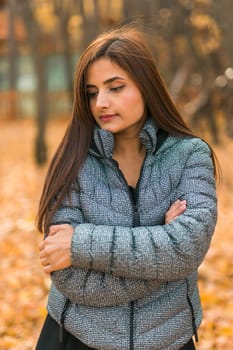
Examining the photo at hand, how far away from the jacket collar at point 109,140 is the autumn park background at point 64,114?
1.33 meters

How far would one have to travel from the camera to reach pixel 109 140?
2.03m

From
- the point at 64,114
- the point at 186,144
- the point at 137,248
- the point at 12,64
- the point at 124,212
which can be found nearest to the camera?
the point at 137,248

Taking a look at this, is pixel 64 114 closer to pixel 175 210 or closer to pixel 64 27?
pixel 64 27

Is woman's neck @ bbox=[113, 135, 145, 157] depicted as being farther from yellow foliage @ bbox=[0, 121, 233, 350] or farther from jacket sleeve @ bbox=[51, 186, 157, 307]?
yellow foliage @ bbox=[0, 121, 233, 350]

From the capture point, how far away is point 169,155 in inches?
81.0

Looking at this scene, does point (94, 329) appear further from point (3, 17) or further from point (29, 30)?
point (3, 17)

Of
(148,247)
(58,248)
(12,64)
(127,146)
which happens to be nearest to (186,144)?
(127,146)

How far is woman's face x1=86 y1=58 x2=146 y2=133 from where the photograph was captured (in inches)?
79.4

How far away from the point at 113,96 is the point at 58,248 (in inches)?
21.9

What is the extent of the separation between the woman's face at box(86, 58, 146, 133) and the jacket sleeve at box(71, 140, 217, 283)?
0.38 m

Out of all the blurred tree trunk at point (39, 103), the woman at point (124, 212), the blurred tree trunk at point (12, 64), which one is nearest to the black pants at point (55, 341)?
the woman at point (124, 212)

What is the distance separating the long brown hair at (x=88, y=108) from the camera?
79.2 inches

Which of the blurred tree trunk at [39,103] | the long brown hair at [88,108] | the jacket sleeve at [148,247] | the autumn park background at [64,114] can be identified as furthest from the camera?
the blurred tree trunk at [39,103]

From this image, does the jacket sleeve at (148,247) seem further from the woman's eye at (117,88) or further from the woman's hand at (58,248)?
the woman's eye at (117,88)
